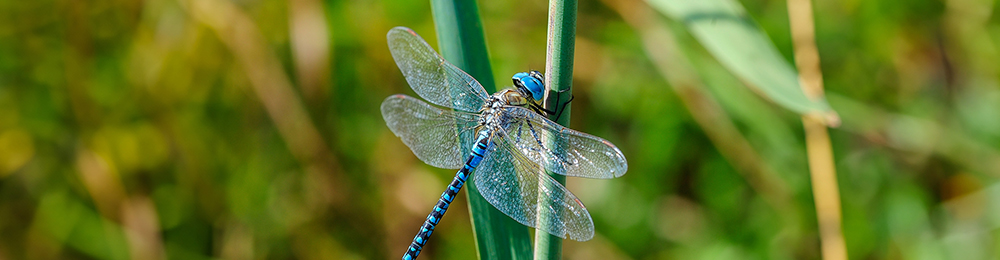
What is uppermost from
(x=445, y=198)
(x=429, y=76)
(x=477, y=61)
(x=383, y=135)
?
A: (x=383, y=135)

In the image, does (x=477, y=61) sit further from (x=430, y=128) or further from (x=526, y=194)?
(x=430, y=128)

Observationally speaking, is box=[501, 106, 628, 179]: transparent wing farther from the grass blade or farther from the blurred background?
the blurred background

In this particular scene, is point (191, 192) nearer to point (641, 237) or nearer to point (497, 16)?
point (497, 16)

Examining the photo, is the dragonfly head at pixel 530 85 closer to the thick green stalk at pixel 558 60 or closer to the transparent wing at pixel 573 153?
the transparent wing at pixel 573 153

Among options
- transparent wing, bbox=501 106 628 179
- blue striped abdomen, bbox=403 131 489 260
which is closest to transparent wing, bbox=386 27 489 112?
blue striped abdomen, bbox=403 131 489 260

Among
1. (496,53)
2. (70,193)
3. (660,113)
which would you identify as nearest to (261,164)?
(70,193)

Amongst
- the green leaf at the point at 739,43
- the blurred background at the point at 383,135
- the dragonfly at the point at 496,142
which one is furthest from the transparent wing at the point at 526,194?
the blurred background at the point at 383,135

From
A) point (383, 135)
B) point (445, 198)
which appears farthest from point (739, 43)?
point (383, 135)
